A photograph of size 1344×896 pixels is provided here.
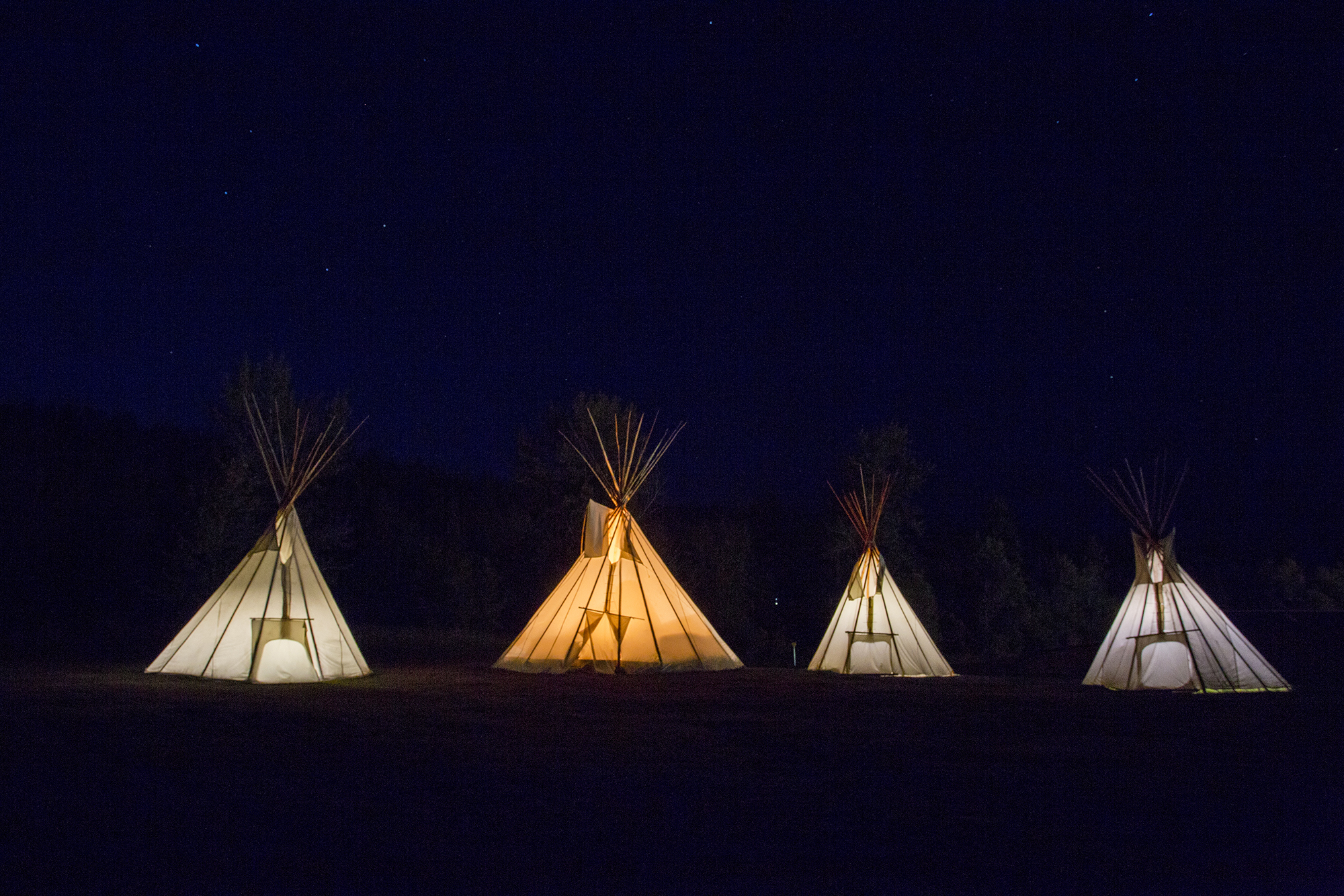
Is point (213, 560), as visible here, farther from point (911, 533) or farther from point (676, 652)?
point (911, 533)

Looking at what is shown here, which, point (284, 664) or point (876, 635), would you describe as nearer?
point (284, 664)

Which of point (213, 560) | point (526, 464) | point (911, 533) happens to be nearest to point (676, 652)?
point (213, 560)

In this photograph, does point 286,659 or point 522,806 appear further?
point 286,659

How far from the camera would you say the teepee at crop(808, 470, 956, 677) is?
14.6m

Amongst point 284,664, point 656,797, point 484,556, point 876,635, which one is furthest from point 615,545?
point 484,556

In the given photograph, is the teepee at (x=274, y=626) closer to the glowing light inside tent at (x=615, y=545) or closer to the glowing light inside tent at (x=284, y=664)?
the glowing light inside tent at (x=284, y=664)

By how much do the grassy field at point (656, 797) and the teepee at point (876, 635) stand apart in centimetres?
458

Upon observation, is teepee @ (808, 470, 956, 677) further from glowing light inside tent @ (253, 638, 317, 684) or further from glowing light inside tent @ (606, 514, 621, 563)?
glowing light inside tent @ (253, 638, 317, 684)

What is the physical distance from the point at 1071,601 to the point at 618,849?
102 feet

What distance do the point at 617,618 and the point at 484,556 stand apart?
18158 mm

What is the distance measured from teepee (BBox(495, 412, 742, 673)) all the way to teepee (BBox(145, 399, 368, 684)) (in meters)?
2.53

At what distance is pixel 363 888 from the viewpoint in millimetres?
3865

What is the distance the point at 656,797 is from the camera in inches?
217

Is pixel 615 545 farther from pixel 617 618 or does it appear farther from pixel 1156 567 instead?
pixel 1156 567
